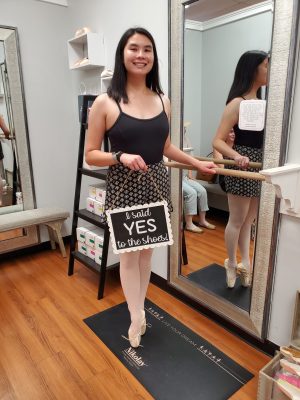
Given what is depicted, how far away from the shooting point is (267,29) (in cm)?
137

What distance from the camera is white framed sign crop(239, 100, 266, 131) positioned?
1.46m

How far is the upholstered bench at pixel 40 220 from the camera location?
2605 millimetres

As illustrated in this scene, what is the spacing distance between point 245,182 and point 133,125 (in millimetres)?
728

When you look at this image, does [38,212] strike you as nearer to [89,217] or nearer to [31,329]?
[89,217]

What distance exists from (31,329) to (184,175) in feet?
4.45

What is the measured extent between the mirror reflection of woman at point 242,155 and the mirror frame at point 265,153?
9 centimetres

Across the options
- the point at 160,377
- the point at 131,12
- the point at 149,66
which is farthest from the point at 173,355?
the point at 131,12

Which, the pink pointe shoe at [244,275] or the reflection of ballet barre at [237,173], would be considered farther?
the pink pointe shoe at [244,275]

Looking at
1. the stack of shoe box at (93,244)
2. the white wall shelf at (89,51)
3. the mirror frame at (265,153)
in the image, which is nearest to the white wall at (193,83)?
the mirror frame at (265,153)

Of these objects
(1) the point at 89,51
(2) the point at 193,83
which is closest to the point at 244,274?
(2) the point at 193,83

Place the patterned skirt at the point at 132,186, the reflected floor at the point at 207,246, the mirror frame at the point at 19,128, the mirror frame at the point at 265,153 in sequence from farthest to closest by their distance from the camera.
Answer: the mirror frame at the point at 19,128 < the reflected floor at the point at 207,246 < the patterned skirt at the point at 132,186 < the mirror frame at the point at 265,153

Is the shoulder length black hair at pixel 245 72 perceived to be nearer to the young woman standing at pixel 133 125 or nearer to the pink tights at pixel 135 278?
the young woman standing at pixel 133 125

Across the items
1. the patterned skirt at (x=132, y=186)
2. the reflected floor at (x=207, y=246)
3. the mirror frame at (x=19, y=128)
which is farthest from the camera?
the mirror frame at (x=19, y=128)

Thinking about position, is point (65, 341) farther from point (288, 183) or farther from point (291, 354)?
point (288, 183)
